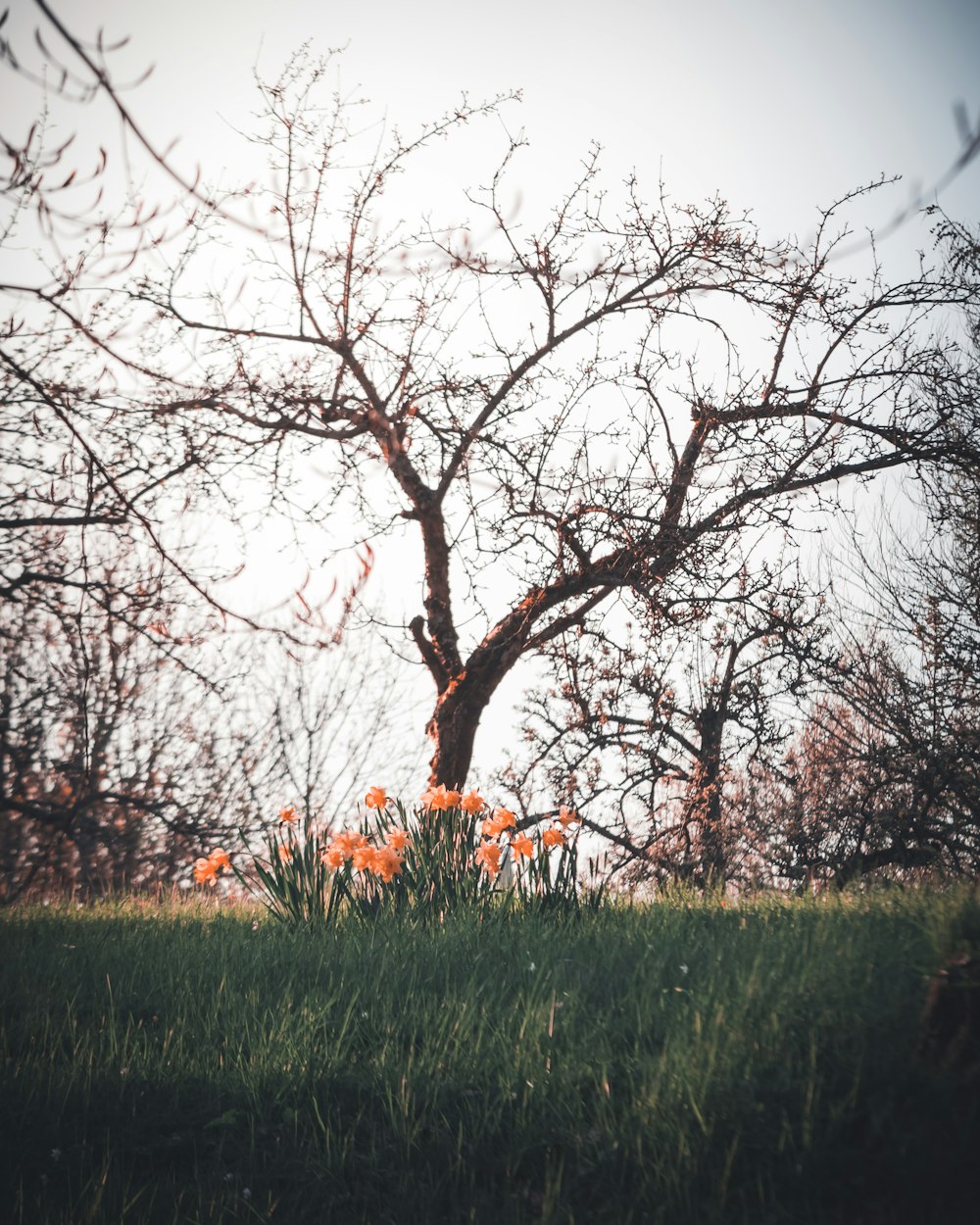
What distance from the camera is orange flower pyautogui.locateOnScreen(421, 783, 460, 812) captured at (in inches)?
→ 224

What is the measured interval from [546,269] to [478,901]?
5620mm

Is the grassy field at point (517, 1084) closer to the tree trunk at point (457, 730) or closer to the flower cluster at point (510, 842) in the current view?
the flower cluster at point (510, 842)

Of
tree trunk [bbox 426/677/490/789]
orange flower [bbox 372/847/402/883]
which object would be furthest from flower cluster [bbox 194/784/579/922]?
tree trunk [bbox 426/677/490/789]

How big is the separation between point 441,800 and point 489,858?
531 millimetres

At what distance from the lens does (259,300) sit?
800 cm

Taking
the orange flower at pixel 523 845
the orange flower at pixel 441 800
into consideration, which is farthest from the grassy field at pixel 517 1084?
the orange flower at pixel 441 800

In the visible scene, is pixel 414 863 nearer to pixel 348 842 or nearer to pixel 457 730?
pixel 348 842

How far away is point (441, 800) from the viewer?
5.70 metres

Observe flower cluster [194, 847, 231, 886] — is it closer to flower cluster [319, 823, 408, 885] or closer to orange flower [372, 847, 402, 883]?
flower cluster [319, 823, 408, 885]

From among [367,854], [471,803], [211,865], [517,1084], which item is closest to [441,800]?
[471,803]

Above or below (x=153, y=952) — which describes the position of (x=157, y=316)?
above

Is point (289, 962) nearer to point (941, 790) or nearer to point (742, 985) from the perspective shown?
point (742, 985)

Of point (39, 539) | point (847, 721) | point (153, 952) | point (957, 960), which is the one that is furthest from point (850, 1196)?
point (847, 721)

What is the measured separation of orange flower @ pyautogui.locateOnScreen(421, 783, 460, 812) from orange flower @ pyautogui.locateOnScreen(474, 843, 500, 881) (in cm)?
37
